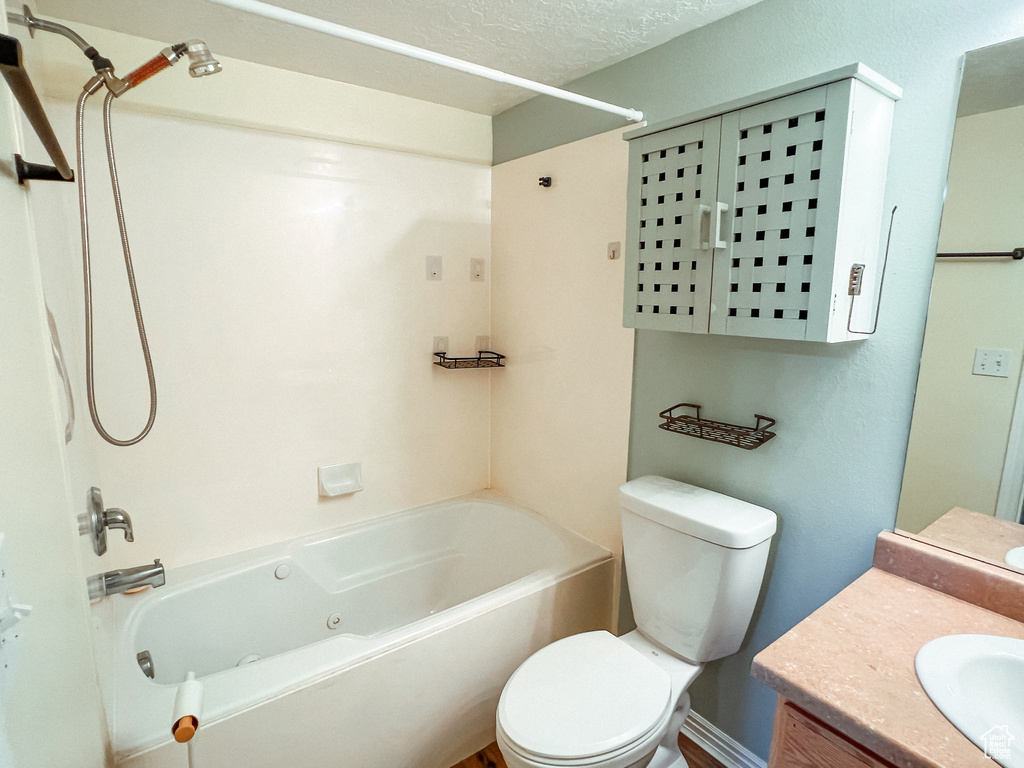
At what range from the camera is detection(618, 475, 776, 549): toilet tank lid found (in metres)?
1.36

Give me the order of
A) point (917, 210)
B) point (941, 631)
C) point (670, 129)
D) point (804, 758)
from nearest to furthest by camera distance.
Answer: point (804, 758) → point (941, 631) → point (917, 210) → point (670, 129)

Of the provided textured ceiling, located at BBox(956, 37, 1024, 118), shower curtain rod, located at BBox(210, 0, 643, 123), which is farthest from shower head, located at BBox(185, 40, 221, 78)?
textured ceiling, located at BBox(956, 37, 1024, 118)

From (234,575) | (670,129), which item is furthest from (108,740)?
(670,129)

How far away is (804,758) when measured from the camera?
0.92 m

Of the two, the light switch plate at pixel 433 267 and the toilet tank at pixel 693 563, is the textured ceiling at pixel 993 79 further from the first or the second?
the light switch plate at pixel 433 267

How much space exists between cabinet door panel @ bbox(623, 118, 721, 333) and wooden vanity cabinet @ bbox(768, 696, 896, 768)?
83 cm

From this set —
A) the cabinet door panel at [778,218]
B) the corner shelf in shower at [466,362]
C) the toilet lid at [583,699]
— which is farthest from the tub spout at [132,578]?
the cabinet door panel at [778,218]

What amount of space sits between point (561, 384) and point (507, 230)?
0.74 m

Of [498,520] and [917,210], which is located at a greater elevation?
[917,210]

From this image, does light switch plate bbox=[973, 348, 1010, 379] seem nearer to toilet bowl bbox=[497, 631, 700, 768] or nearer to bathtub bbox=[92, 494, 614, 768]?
toilet bowl bbox=[497, 631, 700, 768]

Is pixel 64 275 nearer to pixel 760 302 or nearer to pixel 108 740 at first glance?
pixel 108 740

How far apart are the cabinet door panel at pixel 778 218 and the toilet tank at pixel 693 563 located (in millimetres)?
504

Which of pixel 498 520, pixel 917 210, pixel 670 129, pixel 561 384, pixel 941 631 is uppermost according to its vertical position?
pixel 670 129

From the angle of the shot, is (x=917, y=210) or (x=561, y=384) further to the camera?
(x=561, y=384)
